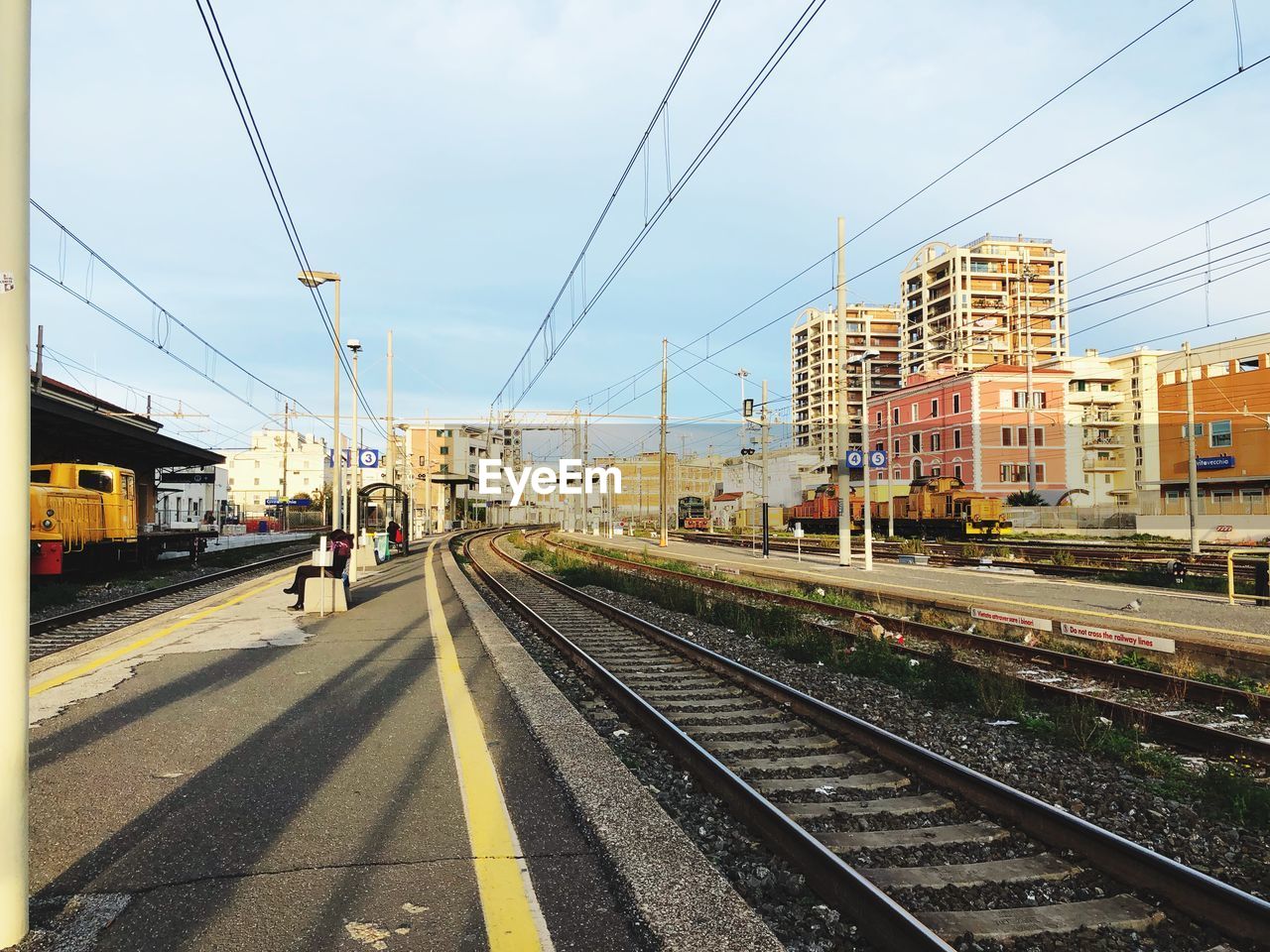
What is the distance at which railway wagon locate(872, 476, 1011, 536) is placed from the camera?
4119 cm

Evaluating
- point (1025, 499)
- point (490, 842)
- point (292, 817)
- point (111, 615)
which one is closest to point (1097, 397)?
point (1025, 499)

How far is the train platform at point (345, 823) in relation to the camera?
3.48 meters

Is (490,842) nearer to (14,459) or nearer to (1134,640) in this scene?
(14,459)

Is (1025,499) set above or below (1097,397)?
below

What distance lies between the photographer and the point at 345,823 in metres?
4.61

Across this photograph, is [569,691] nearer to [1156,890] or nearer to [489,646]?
[489,646]

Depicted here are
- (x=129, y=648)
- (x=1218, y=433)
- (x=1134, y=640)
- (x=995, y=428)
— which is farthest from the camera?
(x=995, y=428)

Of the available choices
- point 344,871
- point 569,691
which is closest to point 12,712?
point 344,871

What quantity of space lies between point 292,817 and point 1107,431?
7774 cm

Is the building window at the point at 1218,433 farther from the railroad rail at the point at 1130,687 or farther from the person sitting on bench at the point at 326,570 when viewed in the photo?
the person sitting on bench at the point at 326,570

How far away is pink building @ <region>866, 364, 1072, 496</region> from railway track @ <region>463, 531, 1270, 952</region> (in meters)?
57.1

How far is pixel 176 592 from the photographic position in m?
19.1

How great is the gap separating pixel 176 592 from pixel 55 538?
8.43 feet

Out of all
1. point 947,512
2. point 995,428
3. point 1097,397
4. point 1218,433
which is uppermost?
point 1097,397
